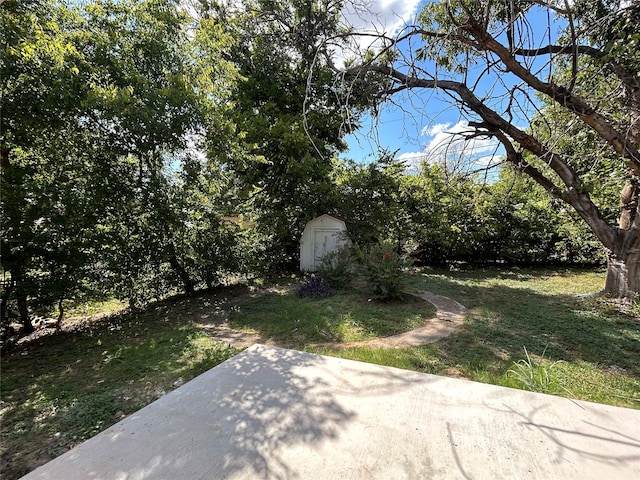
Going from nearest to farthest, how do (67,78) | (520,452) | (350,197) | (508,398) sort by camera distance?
(520,452)
(508,398)
(67,78)
(350,197)

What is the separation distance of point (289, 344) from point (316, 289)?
8.42 feet

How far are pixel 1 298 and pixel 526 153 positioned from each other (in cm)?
866

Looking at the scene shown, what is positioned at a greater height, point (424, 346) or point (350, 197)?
point (350, 197)

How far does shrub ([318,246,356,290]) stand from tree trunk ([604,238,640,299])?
4853 mm

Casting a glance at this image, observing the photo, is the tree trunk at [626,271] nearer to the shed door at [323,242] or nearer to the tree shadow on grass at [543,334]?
the tree shadow on grass at [543,334]

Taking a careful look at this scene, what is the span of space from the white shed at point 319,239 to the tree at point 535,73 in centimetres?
478

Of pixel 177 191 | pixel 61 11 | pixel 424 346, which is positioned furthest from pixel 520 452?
pixel 61 11

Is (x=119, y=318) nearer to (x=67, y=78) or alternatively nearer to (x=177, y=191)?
(x=177, y=191)

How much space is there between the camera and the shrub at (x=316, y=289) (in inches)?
243

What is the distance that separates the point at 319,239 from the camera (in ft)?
28.8

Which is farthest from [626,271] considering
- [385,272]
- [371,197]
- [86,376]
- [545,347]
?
[86,376]

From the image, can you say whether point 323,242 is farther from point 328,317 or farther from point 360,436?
point 360,436

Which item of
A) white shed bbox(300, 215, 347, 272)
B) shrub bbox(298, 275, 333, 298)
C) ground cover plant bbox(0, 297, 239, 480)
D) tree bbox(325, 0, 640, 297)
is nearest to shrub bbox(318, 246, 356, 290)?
shrub bbox(298, 275, 333, 298)

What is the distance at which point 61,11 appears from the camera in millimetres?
4746
